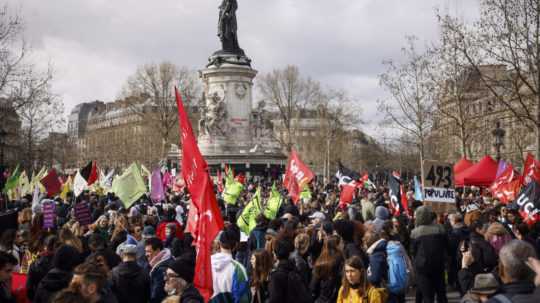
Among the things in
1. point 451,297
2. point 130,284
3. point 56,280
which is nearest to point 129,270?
point 130,284

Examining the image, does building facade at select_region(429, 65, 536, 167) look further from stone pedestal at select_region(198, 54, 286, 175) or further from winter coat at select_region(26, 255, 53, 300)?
winter coat at select_region(26, 255, 53, 300)

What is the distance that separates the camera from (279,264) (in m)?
6.10

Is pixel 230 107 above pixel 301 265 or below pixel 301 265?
above

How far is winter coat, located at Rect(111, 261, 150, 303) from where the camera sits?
5992 mm

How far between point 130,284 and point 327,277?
6.58 ft

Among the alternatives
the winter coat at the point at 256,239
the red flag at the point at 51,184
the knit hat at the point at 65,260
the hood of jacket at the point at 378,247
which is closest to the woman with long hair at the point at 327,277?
the hood of jacket at the point at 378,247

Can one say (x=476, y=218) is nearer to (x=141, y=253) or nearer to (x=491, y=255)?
(x=491, y=255)

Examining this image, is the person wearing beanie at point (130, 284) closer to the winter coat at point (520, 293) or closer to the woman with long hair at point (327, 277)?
the woman with long hair at point (327, 277)

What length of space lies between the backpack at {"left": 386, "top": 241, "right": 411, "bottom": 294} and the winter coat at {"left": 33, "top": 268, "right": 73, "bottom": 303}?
341cm

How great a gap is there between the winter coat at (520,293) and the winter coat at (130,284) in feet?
11.2

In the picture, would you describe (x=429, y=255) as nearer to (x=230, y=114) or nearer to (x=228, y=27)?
(x=230, y=114)

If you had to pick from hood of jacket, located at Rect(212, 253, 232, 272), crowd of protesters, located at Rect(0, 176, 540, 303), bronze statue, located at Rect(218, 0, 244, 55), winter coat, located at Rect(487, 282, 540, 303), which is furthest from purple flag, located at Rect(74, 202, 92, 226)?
bronze statue, located at Rect(218, 0, 244, 55)

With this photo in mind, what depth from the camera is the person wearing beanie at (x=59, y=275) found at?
5.45m

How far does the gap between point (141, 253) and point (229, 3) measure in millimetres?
39077
